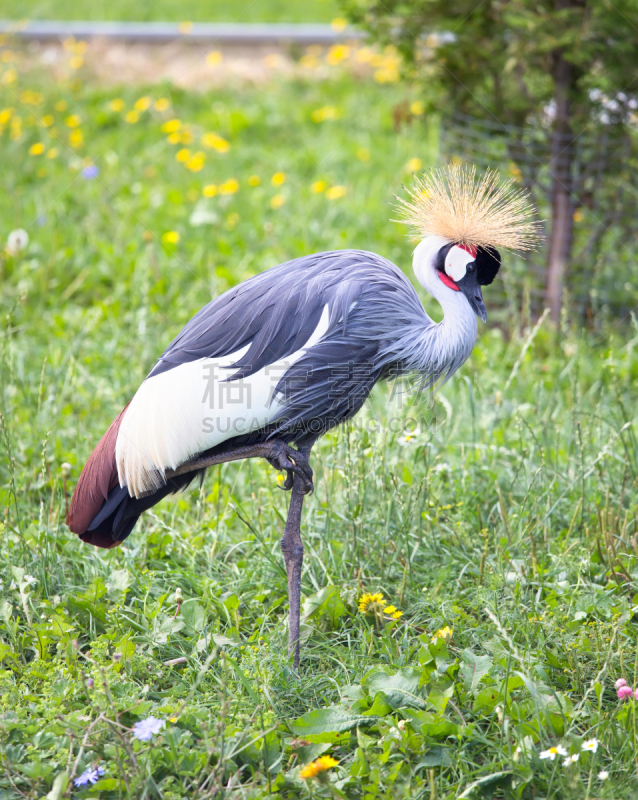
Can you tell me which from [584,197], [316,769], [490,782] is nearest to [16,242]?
[584,197]

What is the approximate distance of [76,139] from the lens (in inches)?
230

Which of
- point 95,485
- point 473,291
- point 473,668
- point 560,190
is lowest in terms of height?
point 473,668

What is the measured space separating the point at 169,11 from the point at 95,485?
9.17 meters

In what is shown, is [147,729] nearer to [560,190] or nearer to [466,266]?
[466,266]

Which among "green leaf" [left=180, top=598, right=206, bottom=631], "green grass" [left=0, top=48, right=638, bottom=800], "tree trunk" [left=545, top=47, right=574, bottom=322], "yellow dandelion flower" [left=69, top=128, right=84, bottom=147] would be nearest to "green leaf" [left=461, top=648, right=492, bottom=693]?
"green grass" [left=0, top=48, right=638, bottom=800]

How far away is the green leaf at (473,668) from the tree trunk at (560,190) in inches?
101

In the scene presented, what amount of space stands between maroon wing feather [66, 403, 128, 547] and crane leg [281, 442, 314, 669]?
0.56 m

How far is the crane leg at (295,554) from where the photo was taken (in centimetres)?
234

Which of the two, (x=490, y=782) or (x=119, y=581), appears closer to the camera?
(x=490, y=782)

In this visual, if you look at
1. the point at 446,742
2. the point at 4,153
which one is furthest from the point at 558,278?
the point at 4,153

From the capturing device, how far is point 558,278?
167 inches

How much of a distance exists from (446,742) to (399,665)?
0.86ft

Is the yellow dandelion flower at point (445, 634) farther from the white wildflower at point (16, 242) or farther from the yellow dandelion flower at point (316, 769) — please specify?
the white wildflower at point (16, 242)

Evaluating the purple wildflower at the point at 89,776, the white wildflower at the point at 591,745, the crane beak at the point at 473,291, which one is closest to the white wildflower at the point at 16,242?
the crane beak at the point at 473,291
